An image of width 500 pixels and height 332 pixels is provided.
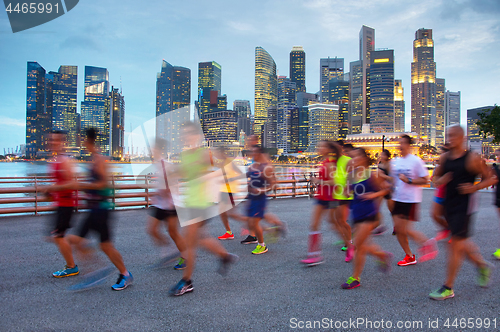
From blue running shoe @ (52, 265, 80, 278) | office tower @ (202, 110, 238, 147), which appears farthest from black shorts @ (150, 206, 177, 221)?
blue running shoe @ (52, 265, 80, 278)

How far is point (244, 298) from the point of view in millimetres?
3455

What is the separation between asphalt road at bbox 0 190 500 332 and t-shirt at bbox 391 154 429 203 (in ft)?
3.49

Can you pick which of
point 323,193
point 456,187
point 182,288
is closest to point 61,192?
point 182,288

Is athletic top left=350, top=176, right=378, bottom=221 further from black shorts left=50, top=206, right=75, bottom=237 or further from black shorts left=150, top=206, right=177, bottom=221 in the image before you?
black shorts left=50, top=206, right=75, bottom=237

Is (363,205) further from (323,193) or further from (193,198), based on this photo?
(193,198)

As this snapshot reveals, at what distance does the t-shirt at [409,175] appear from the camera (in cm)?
437

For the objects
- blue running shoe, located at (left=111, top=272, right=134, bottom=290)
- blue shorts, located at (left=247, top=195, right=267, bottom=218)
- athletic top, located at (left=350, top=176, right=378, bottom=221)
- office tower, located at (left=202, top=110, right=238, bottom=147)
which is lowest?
blue running shoe, located at (left=111, top=272, right=134, bottom=290)

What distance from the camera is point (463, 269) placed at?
4.40m

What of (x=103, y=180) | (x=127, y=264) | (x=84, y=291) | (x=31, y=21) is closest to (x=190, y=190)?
(x=103, y=180)

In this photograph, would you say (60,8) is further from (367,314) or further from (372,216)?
(367,314)

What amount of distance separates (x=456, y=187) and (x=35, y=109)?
567 feet

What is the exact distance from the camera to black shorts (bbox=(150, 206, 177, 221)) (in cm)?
417

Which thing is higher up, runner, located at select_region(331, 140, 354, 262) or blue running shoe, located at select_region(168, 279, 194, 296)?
runner, located at select_region(331, 140, 354, 262)

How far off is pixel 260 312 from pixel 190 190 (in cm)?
153
